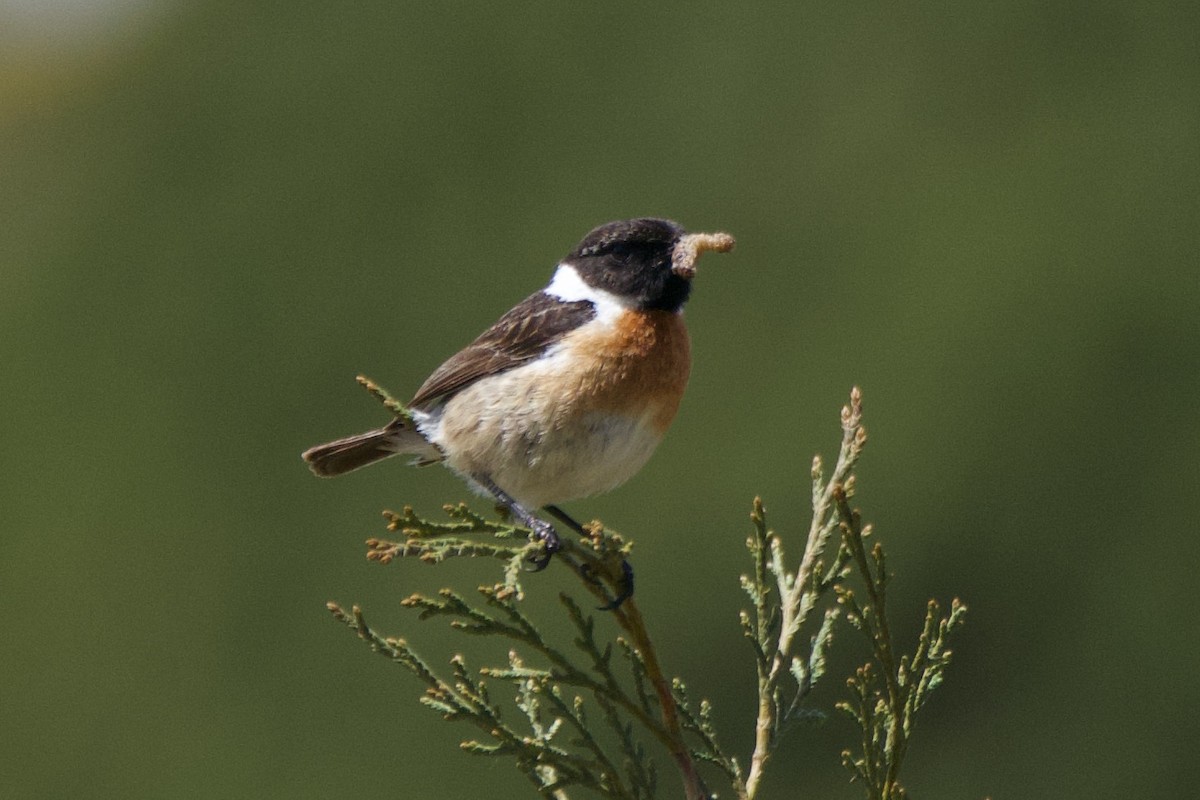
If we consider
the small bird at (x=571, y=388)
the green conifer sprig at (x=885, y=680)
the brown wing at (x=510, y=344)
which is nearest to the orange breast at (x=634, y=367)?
the small bird at (x=571, y=388)

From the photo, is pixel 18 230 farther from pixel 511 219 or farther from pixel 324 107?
pixel 511 219

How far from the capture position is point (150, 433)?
10.8 meters

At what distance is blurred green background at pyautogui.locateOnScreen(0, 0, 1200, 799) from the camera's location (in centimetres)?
978

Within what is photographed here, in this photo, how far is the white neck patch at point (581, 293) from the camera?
14.1 ft

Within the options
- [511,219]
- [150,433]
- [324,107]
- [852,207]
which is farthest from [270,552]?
[852,207]

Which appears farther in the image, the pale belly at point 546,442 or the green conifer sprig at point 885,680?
the pale belly at point 546,442

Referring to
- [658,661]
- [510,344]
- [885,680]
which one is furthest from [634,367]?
[885,680]

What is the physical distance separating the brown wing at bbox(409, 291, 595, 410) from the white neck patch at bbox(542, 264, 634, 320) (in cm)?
4

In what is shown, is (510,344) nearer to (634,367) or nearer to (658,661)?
(634,367)

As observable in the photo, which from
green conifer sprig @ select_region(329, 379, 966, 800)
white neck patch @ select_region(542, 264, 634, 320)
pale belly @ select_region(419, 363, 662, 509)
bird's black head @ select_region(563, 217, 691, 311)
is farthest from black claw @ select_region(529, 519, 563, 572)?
bird's black head @ select_region(563, 217, 691, 311)

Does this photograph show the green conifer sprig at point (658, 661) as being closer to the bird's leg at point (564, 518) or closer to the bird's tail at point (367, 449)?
the bird's leg at point (564, 518)

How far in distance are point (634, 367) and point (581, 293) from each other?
52 centimetres

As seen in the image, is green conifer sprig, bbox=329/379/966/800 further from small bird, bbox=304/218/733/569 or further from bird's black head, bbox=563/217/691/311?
bird's black head, bbox=563/217/691/311

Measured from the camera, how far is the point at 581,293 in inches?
177
